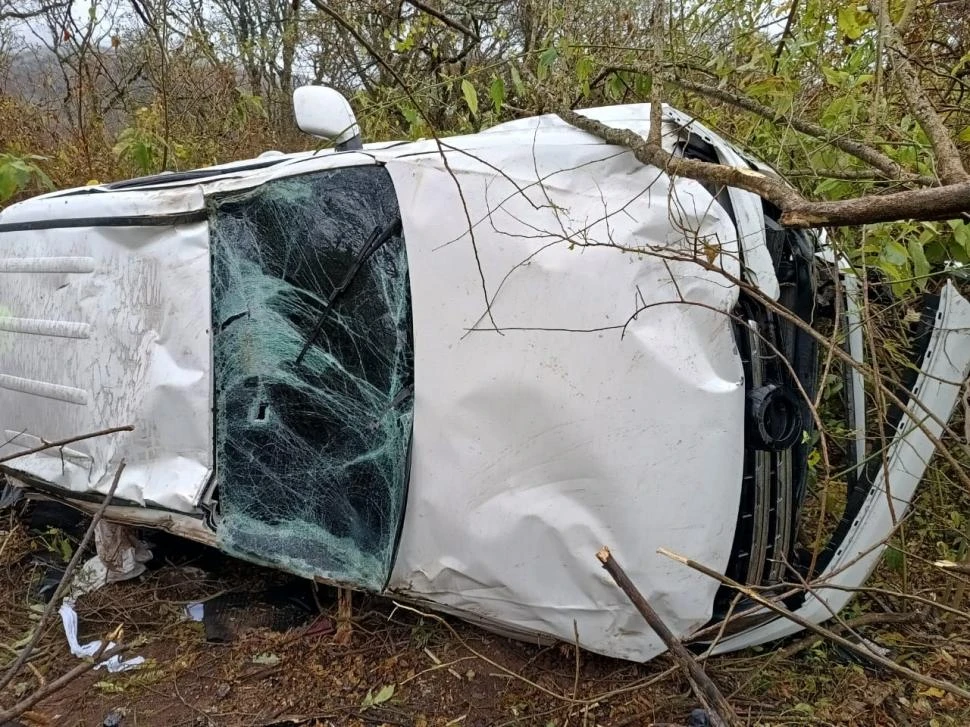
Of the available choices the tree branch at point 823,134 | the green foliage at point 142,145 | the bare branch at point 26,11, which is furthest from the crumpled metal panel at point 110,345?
the bare branch at point 26,11

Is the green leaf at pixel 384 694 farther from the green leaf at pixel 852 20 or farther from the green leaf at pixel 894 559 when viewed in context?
the green leaf at pixel 852 20

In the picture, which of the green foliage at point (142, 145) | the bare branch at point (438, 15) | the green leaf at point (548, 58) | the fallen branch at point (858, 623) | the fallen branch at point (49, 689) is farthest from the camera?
the green foliage at point (142, 145)

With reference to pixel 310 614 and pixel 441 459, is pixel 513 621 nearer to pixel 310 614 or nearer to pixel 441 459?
pixel 441 459

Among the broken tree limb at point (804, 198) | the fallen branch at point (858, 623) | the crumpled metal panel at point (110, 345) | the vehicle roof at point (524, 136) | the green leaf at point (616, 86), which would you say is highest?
the green leaf at point (616, 86)

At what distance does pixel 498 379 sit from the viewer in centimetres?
187

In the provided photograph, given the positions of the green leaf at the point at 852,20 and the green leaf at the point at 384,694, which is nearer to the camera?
the green leaf at the point at 384,694

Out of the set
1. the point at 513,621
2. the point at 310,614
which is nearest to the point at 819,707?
the point at 513,621

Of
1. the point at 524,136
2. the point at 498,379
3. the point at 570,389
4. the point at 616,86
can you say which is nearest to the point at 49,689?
the point at 498,379

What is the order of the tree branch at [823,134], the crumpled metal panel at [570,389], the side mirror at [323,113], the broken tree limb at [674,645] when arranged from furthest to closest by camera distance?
the side mirror at [323,113]
the tree branch at [823,134]
the crumpled metal panel at [570,389]
the broken tree limb at [674,645]

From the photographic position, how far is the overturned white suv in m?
1.77

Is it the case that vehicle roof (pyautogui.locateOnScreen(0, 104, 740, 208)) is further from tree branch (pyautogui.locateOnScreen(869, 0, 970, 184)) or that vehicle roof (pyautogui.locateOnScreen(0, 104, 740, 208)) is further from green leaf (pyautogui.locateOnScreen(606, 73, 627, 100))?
green leaf (pyautogui.locateOnScreen(606, 73, 627, 100))

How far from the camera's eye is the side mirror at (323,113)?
257cm

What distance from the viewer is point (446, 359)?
1.96 metres

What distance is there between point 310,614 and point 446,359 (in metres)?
1.18
